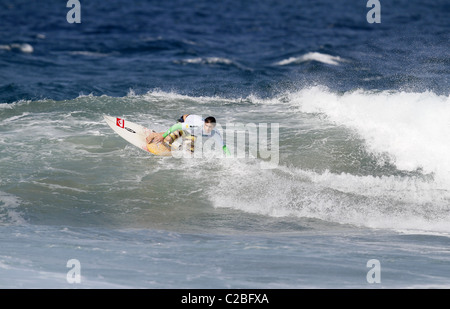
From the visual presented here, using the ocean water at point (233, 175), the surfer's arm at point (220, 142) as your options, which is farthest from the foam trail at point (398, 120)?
the surfer's arm at point (220, 142)

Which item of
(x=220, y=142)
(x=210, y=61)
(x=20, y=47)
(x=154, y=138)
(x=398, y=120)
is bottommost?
(x=220, y=142)

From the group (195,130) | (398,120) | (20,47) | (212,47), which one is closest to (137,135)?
(195,130)

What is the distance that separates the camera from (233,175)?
12.2 m

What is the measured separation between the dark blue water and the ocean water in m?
0.19

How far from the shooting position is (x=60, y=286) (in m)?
6.88

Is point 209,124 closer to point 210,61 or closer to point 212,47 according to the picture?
point 210,61

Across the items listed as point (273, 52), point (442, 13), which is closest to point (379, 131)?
point (273, 52)

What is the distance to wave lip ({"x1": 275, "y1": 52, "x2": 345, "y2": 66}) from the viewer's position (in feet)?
86.6

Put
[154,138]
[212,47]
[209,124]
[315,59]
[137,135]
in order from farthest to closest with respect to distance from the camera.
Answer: [212,47] < [315,59] < [137,135] < [154,138] < [209,124]

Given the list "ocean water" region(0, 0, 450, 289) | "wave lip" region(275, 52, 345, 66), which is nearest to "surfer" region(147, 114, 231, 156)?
"ocean water" region(0, 0, 450, 289)

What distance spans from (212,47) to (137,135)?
17157mm

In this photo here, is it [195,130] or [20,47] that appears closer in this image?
[195,130]

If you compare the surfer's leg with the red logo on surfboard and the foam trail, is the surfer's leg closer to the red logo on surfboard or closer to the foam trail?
the red logo on surfboard

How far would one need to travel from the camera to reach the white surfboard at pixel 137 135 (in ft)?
43.3
